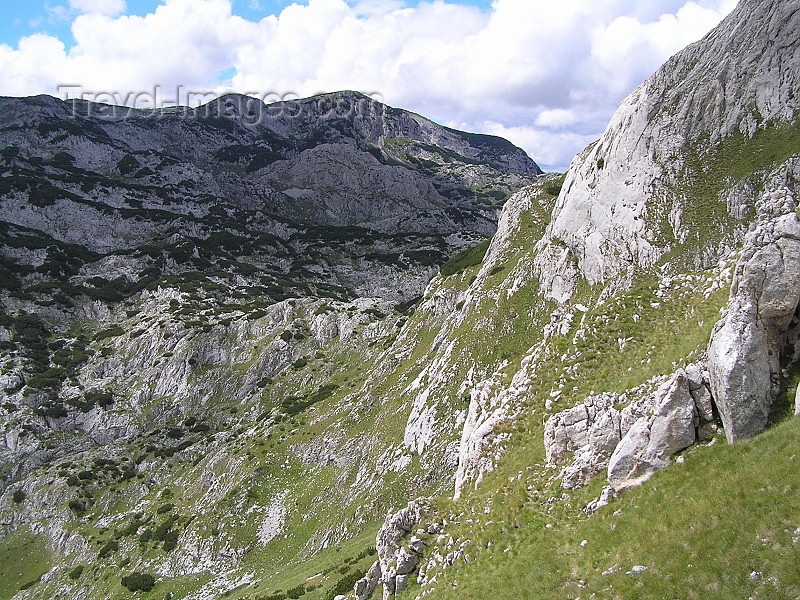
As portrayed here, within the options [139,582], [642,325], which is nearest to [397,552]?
[642,325]

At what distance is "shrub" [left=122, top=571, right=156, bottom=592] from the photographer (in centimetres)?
4647

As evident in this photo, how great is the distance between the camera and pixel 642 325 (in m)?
21.7

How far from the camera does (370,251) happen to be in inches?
6929

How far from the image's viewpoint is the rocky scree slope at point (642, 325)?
→ 1423 centimetres

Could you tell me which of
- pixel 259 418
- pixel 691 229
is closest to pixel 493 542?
pixel 691 229

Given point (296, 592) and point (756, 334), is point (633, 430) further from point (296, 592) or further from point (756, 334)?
point (296, 592)

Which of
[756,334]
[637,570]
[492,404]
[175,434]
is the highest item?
[756,334]

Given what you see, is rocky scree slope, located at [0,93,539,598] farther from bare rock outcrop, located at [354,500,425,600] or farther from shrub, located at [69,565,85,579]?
bare rock outcrop, located at [354,500,425,600]

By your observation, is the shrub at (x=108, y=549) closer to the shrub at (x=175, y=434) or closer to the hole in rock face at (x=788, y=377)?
the shrub at (x=175, y=434)

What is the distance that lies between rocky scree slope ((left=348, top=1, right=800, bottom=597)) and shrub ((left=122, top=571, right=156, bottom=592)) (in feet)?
111

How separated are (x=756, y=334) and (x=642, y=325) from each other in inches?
309

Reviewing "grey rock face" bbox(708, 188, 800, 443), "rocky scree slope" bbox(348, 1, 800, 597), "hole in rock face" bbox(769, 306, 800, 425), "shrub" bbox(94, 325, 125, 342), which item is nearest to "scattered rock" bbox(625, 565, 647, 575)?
"rocky scree slope" bbox(348, 1, 800, 597)

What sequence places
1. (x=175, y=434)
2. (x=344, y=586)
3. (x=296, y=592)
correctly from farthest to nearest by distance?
(x=175, y=434) → (x=296, y=592) → (x=344, y=586)

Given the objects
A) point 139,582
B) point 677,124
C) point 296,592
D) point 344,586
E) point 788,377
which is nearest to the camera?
point 788,377
